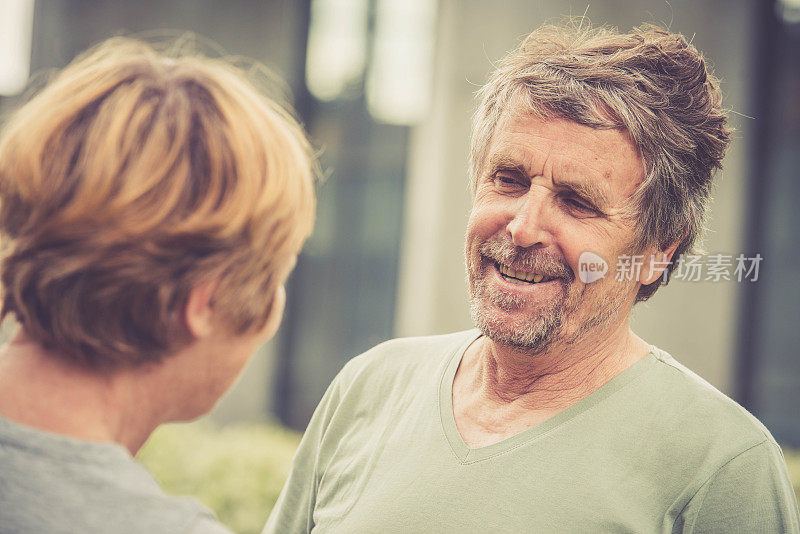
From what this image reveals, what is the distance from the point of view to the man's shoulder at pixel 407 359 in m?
2.29

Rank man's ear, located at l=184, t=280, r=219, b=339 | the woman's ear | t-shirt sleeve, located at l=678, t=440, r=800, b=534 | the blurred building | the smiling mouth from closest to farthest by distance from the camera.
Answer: man's ear, located at l=184, t=280, r=219, b=339 → the woman's ear → t-shirt sleeve, located at l=678, t=440, r=800, b=534 → the smiling mouth → the blurred building

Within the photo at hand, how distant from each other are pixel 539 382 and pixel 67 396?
1.17 meters

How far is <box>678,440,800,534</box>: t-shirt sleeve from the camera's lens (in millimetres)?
1682

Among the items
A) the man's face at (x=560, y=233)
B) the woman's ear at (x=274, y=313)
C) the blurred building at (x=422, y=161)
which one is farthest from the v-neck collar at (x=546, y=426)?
the blurred building at (x=422, y=161)

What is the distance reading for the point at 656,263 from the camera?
6.97 ft

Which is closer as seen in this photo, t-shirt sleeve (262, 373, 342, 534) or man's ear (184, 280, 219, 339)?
man's ear (184, 280, 219, 339)

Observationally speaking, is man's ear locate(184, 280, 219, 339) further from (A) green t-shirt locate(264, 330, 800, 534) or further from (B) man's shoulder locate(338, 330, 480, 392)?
(B) man's shoulder locate(338, 330, 480, 392)

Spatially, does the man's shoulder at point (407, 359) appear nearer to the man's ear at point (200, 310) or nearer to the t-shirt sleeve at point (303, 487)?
the t-shirt sleeve at point (303, 487)

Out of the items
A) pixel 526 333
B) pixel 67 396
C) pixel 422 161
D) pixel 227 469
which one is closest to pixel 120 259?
pixel 67 396

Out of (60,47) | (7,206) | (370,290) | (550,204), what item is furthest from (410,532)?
(60,47)

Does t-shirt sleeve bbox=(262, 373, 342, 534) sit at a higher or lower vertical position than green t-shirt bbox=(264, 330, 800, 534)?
lower

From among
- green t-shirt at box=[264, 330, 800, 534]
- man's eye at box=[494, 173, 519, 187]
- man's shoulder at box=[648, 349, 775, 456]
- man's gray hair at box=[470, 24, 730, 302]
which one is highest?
man's gray hair at box=[470, 24, 730, 302]

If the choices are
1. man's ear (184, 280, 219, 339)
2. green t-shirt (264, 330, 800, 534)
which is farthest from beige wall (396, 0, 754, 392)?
man's ear (184, 280, 219, 339)

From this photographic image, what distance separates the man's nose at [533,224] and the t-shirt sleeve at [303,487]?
2.41ft
